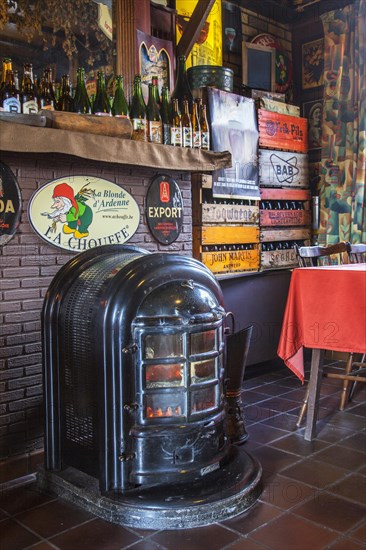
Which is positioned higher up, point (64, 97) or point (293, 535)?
point (64, 97)

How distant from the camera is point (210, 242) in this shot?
4.05 m

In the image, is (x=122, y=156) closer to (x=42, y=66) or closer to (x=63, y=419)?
(x=42, y=66)

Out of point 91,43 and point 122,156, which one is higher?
point 91,43

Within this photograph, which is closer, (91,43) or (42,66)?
(42,66)

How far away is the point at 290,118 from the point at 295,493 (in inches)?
133

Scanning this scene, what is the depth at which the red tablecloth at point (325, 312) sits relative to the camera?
276 cm

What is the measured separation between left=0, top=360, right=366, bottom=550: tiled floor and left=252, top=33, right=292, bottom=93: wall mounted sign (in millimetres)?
3346

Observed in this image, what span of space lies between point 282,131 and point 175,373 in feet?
10.3

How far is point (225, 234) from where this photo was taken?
4.18m

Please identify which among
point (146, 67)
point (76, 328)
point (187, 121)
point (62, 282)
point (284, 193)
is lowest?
point (76, 328)

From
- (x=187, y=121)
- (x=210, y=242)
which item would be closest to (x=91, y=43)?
(x=187, y=121)

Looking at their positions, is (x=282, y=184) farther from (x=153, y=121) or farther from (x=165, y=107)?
(x=153, y=121)

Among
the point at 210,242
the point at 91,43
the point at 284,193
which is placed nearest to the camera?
the point at 91,43

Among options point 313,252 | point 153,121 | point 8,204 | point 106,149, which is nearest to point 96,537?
point 8,204
